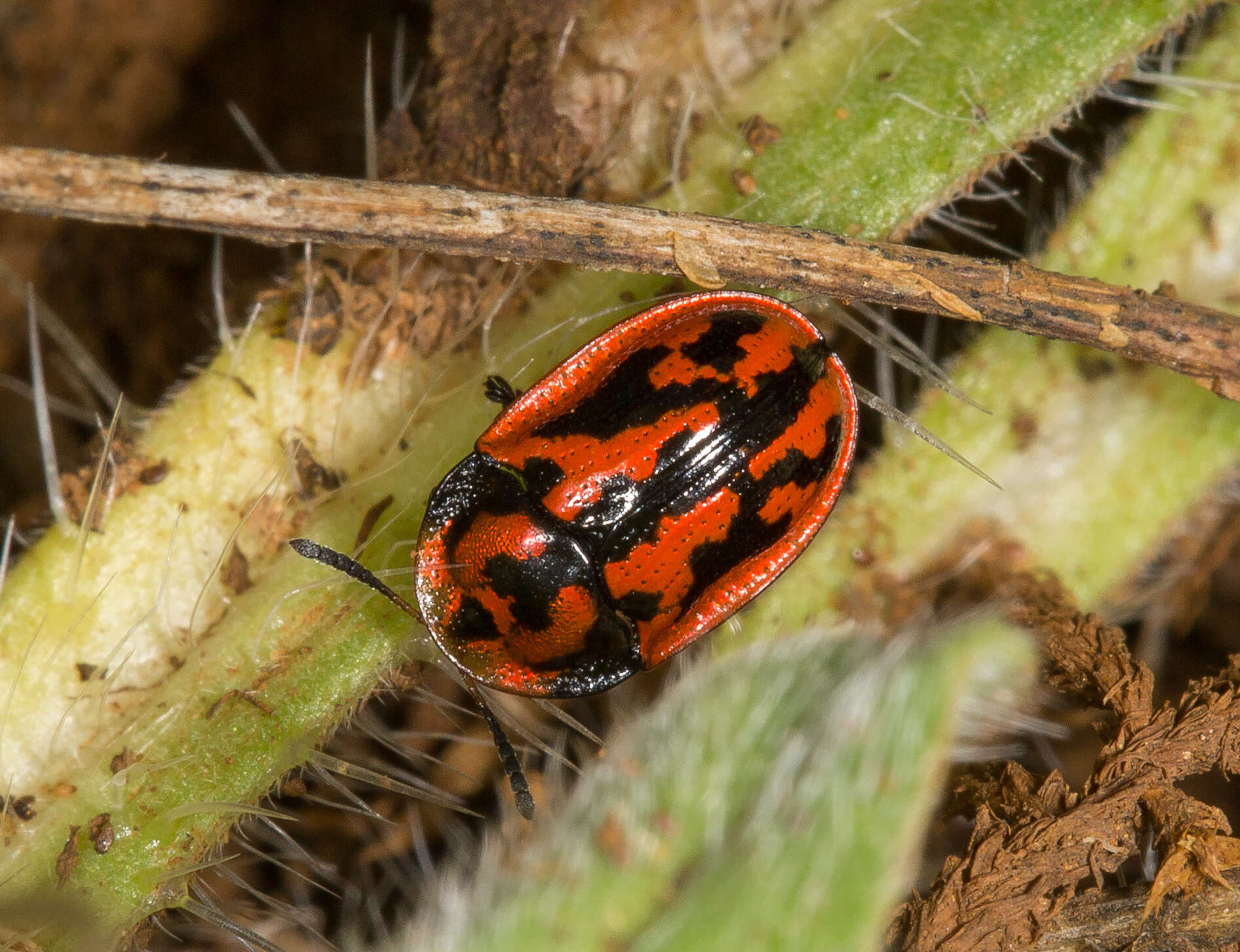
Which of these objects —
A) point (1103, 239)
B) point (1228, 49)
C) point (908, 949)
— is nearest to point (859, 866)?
point (908, 949)

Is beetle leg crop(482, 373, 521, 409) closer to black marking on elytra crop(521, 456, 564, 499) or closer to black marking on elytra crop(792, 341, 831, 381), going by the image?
black marking on elytra crop(521, 456, 564, 499)

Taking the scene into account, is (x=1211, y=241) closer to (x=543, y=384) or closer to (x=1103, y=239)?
(x=1103, y=239)

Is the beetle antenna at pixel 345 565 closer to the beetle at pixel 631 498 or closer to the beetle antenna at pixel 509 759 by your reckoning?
the beetle at pixel 631 498

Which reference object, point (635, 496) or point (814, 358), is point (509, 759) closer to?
point (635, 496)

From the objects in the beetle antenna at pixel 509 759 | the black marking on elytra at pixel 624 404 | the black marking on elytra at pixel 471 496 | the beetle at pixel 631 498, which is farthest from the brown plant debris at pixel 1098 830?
the black marking on elytra at pixel 471 496

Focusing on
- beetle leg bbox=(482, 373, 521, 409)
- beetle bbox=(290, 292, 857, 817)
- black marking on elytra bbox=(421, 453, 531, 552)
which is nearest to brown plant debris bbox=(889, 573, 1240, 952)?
beetle bbox=(290, 292, 857, 817)

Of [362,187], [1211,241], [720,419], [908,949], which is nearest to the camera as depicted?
[908,949]

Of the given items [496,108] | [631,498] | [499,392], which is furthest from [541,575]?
[496,108]
